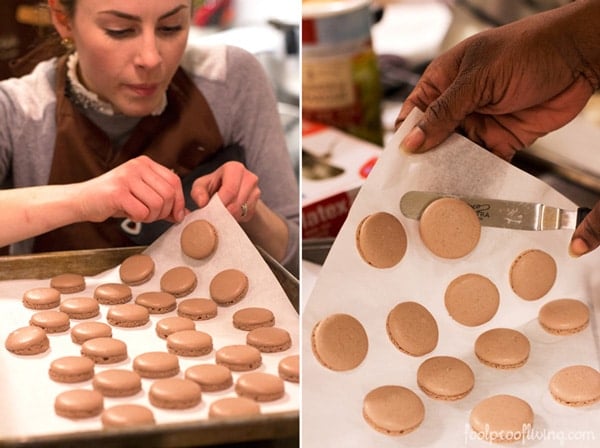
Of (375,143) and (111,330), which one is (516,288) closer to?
(375,143)

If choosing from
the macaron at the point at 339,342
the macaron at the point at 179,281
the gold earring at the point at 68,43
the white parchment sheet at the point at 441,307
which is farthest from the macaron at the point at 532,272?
the gold earring at the point at 68,43

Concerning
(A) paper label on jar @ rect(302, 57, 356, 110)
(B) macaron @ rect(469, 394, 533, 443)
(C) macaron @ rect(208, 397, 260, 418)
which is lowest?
(B) macaron @ rect(469, 394, 533, 443)

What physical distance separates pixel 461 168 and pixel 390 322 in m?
0.21

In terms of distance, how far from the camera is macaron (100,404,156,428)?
813 mm

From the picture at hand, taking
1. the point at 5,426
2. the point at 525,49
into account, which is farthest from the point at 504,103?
the point at 5,426

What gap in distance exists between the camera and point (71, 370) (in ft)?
2.84

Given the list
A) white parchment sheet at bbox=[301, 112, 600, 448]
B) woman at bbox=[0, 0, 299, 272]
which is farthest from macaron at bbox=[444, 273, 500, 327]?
woman at bbox=[0, 0, 299, 272]

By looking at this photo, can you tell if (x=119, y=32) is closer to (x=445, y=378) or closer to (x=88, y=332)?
(x=88, y=332)

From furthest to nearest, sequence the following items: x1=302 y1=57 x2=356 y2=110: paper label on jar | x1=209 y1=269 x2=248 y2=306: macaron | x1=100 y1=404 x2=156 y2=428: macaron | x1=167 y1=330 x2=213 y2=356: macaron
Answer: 1. x1=302 y1=57 x2=356 y2=110: paper label on jar
2. x1=209 y1=269 x2=248 y2=306: macaron
3. x1=167 y1=330 x2=213 y2=356: macaron
4. x1=100 y1=404 x2=156 y2=428: macaron

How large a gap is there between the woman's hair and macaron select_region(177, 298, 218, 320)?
37 cm

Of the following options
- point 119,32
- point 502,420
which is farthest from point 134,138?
point 502,420

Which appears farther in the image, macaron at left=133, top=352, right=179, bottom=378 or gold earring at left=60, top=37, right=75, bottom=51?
gold earring at left=60, top=37, right=75, bottom=51

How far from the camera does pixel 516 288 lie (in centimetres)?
102

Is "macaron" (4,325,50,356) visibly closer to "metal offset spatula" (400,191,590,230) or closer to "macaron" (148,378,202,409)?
"macaron" (148,378,202,409)
